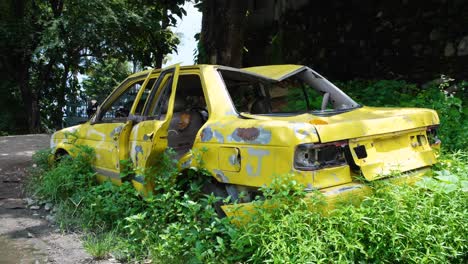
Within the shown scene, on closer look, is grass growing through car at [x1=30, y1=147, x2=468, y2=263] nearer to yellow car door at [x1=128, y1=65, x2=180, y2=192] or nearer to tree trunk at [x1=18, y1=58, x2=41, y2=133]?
yellow car door at [x1=128, y1=65, x2=180, y2=192]

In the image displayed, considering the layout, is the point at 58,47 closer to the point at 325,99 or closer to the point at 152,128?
the point at 152,128

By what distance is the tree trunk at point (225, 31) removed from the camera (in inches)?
329

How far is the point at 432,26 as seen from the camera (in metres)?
7.88

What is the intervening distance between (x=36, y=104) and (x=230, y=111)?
18.4 m

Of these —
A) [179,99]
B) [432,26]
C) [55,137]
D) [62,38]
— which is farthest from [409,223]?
[62,38]

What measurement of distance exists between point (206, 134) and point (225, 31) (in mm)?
5065

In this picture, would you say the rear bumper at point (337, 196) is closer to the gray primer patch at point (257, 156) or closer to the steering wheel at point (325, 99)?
the gray primer patch at point (257, 156)

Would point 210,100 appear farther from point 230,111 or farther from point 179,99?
point 179,99

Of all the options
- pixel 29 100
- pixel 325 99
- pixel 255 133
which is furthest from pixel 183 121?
pixel 29 100

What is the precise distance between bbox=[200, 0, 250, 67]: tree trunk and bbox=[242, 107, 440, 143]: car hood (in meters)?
4.65

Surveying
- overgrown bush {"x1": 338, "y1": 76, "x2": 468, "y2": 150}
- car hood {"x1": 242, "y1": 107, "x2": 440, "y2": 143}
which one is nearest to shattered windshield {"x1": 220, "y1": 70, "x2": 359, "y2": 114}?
car hood {"x1": 242, "y1": 107, "x2": 440, "y2": 143}

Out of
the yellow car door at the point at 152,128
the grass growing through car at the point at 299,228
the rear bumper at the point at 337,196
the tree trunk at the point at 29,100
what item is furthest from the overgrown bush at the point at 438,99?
the tree trunk at the point at 29,100

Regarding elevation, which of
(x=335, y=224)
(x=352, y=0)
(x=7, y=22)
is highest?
(x=7, y=22)

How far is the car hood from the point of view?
3171mm
